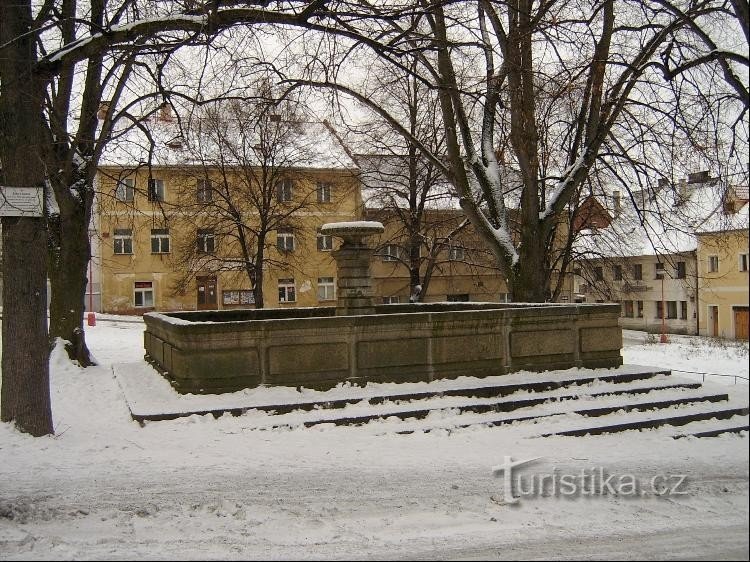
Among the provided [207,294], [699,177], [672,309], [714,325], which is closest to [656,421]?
[699,177]

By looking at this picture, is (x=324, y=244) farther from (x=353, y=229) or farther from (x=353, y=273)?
(x=353, y=229)

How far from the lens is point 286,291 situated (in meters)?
41.3

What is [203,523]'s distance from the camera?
19.1 feet

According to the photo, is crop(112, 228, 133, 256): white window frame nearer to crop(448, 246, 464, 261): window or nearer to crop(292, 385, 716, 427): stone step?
crop(448, 246, 464, 261): window

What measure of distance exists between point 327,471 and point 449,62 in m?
10.4

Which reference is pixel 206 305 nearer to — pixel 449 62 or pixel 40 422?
pixel 449 62

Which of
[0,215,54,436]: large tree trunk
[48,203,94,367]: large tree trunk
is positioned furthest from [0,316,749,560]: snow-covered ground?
[48,203,94,367]: large tree trunk

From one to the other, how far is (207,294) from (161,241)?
160 inches

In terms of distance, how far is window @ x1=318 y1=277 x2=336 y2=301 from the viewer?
41.7 m

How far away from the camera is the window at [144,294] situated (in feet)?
131

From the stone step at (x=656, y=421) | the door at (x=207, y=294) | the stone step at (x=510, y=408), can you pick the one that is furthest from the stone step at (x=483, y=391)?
the door at (x=207, y=294)

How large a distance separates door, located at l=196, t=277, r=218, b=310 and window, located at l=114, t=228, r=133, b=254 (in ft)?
14.7

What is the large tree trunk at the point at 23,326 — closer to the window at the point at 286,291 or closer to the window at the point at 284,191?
the window at the point at 284,191

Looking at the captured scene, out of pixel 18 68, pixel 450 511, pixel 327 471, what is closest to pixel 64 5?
pixel 18 68
